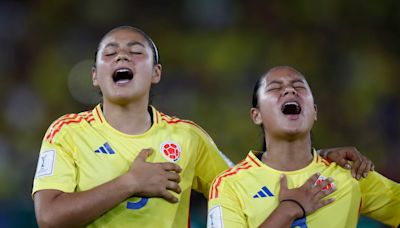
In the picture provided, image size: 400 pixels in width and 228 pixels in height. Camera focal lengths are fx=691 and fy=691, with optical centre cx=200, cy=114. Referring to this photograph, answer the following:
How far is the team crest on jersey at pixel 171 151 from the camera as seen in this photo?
8.53ft

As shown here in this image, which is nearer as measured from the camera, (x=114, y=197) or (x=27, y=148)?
(x=114, y=197)

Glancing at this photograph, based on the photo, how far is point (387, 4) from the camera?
637 centimetres

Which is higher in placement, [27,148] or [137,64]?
[137,64]

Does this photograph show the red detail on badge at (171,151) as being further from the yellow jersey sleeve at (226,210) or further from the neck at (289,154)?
the neck at (289,154)

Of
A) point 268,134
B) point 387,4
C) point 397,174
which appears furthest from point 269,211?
point 387,4

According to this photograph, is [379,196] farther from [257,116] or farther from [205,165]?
[205,165]

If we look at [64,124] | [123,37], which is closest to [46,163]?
[64,124]

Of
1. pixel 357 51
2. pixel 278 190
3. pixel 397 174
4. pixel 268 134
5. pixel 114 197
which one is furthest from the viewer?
pixel 357 51

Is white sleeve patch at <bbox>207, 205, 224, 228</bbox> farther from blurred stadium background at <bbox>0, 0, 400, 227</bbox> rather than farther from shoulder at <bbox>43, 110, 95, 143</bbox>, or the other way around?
blurred stadium background at <bbox>0, 0, 400, 227</bbox>

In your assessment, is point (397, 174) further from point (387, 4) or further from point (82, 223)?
point (82, 223)

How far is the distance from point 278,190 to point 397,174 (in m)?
3.25

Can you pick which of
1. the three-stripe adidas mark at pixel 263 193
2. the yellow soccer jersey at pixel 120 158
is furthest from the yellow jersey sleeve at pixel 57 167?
the three-stripe adidas mark at pixel 263 193

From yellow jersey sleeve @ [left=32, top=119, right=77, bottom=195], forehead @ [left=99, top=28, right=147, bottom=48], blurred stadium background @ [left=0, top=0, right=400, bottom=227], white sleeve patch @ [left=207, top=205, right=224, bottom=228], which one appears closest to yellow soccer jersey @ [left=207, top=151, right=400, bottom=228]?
white sleeve patch @ [left=207, top=205, right=224, bottom=228]

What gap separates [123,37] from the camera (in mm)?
2682
